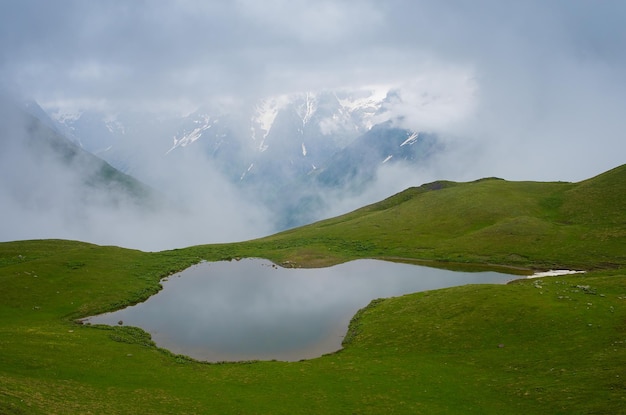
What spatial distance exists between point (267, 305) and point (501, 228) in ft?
208

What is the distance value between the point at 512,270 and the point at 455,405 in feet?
174

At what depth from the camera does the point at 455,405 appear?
1214 inches

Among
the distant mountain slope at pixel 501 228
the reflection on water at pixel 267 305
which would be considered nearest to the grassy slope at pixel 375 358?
the distant mountain slope at pixel 501 228

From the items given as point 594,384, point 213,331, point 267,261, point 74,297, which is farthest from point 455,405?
point 267,261

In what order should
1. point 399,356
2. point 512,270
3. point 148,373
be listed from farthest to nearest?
1. point 512,270
2. point 399,356
3. point 148,373

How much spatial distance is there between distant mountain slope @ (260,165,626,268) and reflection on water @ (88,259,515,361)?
12806mm

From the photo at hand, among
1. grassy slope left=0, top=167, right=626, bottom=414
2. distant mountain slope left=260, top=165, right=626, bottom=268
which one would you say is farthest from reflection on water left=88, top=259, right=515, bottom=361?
distant mountain slope left=260, top=165, right=626, bottom=268

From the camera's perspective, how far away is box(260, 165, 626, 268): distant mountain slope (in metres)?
82.8

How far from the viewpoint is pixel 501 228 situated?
9769 centimetres

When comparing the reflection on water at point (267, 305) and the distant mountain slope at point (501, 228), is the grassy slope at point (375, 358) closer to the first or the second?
the distant mountain slope at point (501, 228)

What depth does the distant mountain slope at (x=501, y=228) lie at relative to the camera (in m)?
82.8

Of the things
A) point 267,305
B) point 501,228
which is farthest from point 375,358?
point 501,228

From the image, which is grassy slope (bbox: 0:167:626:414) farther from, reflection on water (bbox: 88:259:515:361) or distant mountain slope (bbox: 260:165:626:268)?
reflection on water (bbox: 88:259:515:361)

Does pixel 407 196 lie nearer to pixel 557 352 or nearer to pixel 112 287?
pixel 112 287
